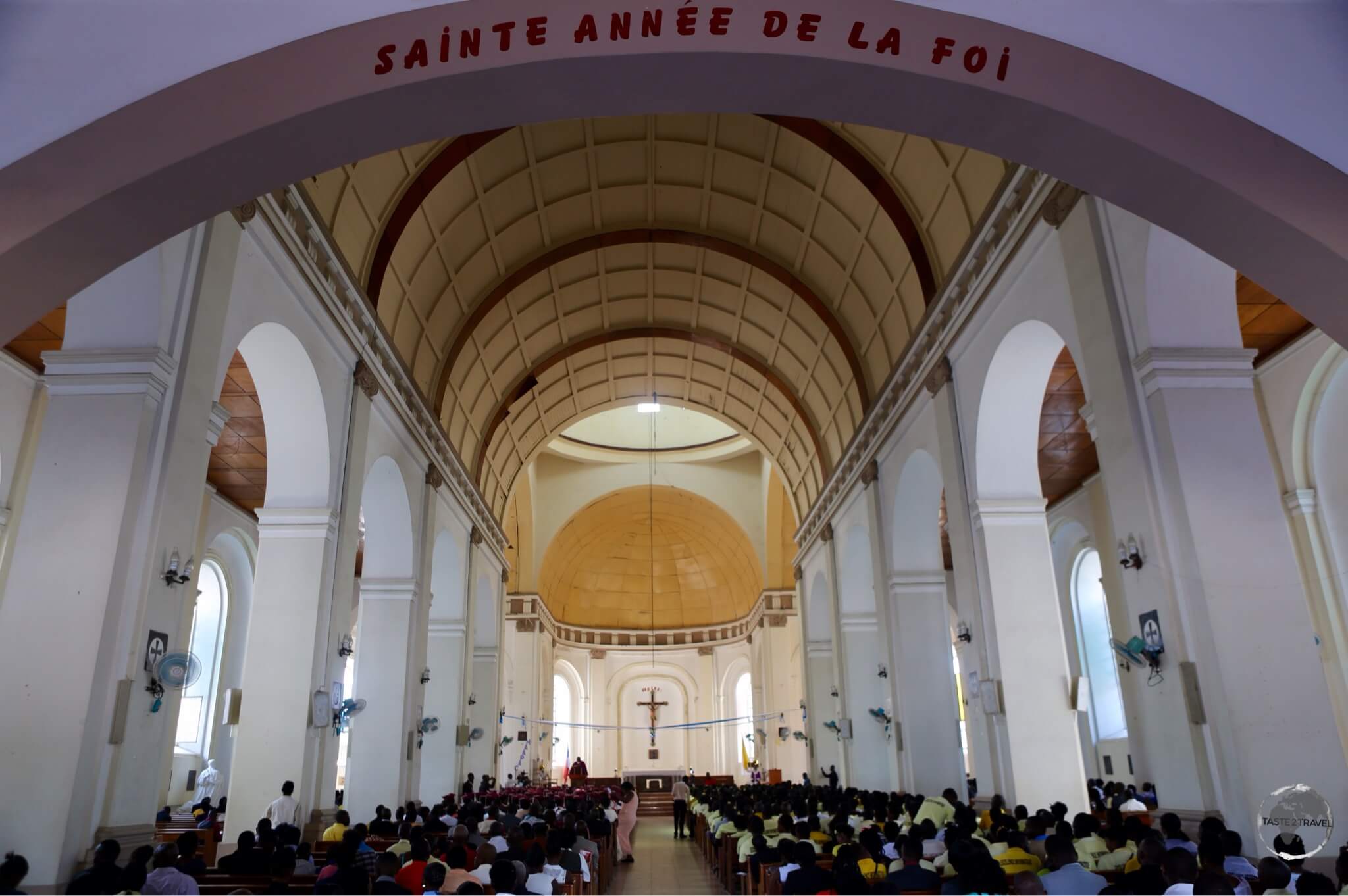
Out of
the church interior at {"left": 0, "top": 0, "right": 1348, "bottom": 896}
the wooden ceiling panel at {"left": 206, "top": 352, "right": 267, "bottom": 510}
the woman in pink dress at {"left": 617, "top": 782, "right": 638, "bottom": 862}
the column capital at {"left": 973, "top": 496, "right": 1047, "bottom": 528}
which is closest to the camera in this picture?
the church interior at {"left": 0, "top": 0, "right": 1348, "bottom": 896}

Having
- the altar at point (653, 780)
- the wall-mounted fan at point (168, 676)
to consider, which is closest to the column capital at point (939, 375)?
the wall-mounted fan at point (168, 676)

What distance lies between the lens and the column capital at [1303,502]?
33.8ft

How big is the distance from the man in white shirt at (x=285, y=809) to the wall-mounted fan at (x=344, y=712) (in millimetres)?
1121

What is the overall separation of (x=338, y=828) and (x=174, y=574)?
12.2 feet

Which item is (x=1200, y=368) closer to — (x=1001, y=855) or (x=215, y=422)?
(x=1001, y=855)

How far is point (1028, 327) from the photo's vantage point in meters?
8.87

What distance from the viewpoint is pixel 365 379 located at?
1083 cm

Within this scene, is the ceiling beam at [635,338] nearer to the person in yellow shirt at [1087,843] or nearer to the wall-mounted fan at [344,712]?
the wall-mounted fan at [344,712]

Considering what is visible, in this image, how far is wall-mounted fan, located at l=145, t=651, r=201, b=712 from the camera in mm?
6324

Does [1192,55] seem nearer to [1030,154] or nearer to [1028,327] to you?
[1030,154]

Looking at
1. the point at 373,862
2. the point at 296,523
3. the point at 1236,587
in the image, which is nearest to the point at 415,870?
the point at 373,862

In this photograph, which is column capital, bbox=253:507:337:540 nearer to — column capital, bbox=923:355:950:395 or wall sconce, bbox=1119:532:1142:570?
column capital, bbox=923:355:950:395

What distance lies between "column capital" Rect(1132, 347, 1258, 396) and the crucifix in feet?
93.4

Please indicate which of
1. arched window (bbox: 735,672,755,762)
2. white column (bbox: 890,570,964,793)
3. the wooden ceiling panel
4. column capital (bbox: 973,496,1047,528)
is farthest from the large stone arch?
arched window (bbox: 735,672,755,762)
